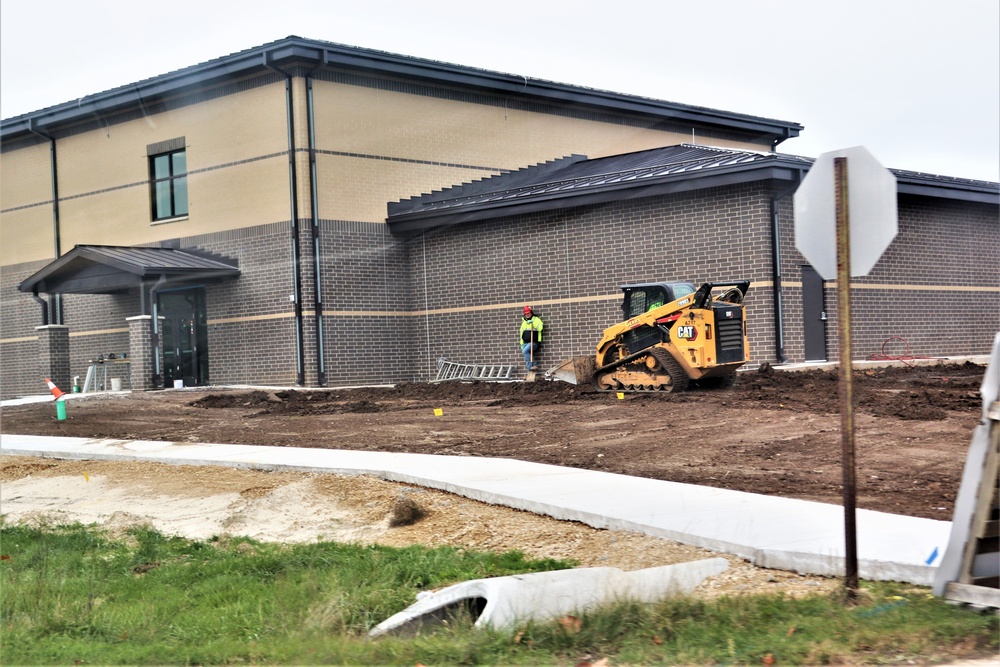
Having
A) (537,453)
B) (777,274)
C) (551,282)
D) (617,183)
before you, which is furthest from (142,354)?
(537,453)

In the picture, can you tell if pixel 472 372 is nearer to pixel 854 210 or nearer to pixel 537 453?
pixel 537 453

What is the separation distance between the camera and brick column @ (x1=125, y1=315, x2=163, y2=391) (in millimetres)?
27703

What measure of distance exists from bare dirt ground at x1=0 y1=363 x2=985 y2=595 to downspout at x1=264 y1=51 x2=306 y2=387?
4.81m

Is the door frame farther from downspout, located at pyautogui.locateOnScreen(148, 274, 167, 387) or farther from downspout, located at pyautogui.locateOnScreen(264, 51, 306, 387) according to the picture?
downspout, located at pyautogui.locateOnScreen(148, 274, 167, 387)

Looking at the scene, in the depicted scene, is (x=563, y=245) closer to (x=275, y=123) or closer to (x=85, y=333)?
(x=275, y=123)

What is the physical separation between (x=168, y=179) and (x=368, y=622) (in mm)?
26322

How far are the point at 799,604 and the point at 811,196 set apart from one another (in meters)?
2.59

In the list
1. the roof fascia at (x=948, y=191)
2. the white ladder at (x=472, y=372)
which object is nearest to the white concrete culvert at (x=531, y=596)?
the roof fascia at (x=948, y=191)

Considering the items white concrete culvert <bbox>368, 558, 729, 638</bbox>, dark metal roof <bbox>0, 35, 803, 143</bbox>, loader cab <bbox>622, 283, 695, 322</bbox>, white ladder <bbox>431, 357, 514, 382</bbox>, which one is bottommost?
white concrete culvert <bbox>368, 558, 729, 638</bbox>

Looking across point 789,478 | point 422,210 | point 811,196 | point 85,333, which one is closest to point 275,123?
point 422,210

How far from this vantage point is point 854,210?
6820 millimetres

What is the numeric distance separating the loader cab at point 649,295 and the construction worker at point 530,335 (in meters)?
5.76

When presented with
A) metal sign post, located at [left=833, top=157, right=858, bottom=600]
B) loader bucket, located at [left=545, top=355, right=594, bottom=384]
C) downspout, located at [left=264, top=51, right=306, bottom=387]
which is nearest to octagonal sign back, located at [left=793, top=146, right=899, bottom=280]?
metal sign post, located at [left=833, top=157, right=858, bottom=600]

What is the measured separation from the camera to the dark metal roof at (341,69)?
26.9 metres
